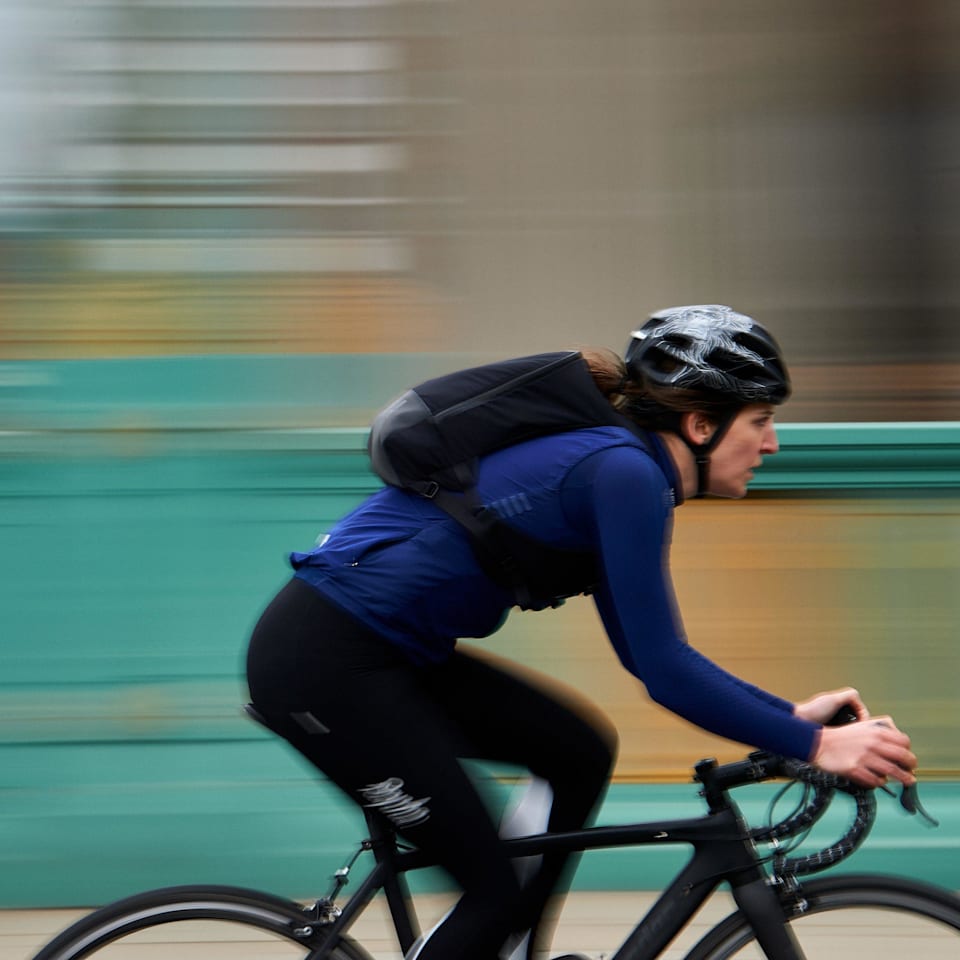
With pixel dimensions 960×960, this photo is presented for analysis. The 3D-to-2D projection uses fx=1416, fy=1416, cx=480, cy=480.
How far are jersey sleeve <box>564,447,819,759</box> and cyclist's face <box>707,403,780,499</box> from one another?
0.22m

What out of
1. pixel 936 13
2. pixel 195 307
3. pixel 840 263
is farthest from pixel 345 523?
pixel 936 13

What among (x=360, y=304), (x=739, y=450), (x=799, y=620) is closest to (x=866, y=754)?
(x=739, y=450)

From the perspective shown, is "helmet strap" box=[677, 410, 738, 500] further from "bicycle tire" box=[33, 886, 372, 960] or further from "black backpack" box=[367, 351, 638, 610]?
"bicycle tire" box=[33, 886, 372, 960]

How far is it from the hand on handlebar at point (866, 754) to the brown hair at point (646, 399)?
1.91 ft

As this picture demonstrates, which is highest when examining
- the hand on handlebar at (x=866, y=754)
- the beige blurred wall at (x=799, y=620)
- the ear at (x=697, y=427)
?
the ear at (x=697, y=427)

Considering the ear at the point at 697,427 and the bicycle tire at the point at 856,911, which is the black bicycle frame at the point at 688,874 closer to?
the bicycle tire at the point at 856,911

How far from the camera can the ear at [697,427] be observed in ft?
8.07

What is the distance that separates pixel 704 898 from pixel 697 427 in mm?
816

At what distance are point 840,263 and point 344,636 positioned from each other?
282 centimetres

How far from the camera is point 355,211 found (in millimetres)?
4559

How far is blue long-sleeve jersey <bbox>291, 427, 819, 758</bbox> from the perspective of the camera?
225 cm

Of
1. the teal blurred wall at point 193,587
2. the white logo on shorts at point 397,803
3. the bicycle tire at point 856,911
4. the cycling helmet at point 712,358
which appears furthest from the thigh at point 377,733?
the teal blurred wall at point 193,587

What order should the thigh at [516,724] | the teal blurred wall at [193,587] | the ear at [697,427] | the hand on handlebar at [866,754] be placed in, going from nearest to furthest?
1. the hand on handlebar at [866,754]
2. the ear at [697,427]
3. the thigh at [516,724]
4. the teal blurred wall at [193,587]

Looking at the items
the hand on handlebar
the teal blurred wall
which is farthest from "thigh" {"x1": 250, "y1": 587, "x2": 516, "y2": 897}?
the teal blurred wall
